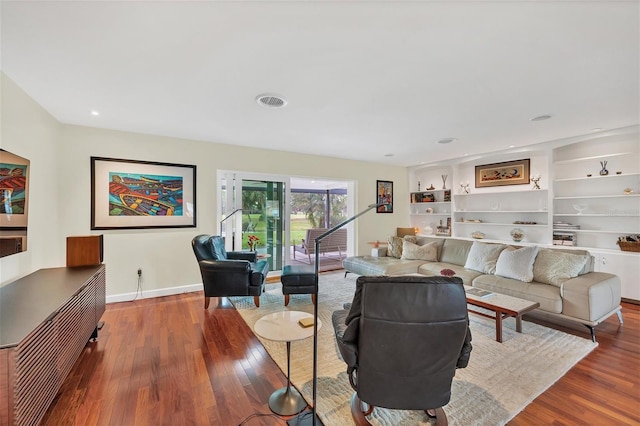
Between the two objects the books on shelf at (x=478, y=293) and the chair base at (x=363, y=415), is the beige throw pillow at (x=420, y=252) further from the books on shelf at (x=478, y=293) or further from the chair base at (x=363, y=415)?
the chair base at (x=363, y=415)

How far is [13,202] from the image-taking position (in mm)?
2355

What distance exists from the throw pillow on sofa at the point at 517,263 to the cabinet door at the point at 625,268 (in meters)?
1.42

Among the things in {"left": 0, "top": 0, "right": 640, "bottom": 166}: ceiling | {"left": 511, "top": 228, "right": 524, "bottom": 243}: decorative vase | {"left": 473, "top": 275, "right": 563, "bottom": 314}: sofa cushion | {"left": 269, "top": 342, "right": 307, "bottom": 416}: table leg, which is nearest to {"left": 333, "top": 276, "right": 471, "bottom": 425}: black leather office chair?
{"left": 269, "top": 342, "right": 307, "bottom": 416}: table leg

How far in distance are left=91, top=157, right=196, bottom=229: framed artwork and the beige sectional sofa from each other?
3176 millimetres

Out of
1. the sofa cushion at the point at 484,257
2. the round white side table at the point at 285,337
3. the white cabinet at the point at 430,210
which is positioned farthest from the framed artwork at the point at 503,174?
the round white side table at the point at 285,337

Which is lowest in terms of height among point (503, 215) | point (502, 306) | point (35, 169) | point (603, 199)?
point (502, 306)

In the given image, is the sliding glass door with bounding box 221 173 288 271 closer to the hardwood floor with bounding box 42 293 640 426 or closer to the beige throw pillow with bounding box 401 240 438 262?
the hardwood floor with bounding box 42 293 640 426

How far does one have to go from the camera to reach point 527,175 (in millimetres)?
5105

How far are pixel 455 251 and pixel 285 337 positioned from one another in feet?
12.3

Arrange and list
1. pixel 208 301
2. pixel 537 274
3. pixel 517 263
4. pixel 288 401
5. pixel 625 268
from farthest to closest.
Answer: pixel 625 268 < pixel 208 301 < pixel 517 263 < pixel 537 274 < pixel 288 401

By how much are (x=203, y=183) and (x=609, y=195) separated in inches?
243

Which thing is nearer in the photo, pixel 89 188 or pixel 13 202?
pixel 13 202

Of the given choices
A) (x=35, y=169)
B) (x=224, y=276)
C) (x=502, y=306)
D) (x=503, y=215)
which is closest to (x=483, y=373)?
(x=502, y=306)

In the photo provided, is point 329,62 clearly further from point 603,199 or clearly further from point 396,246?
point 603,199
